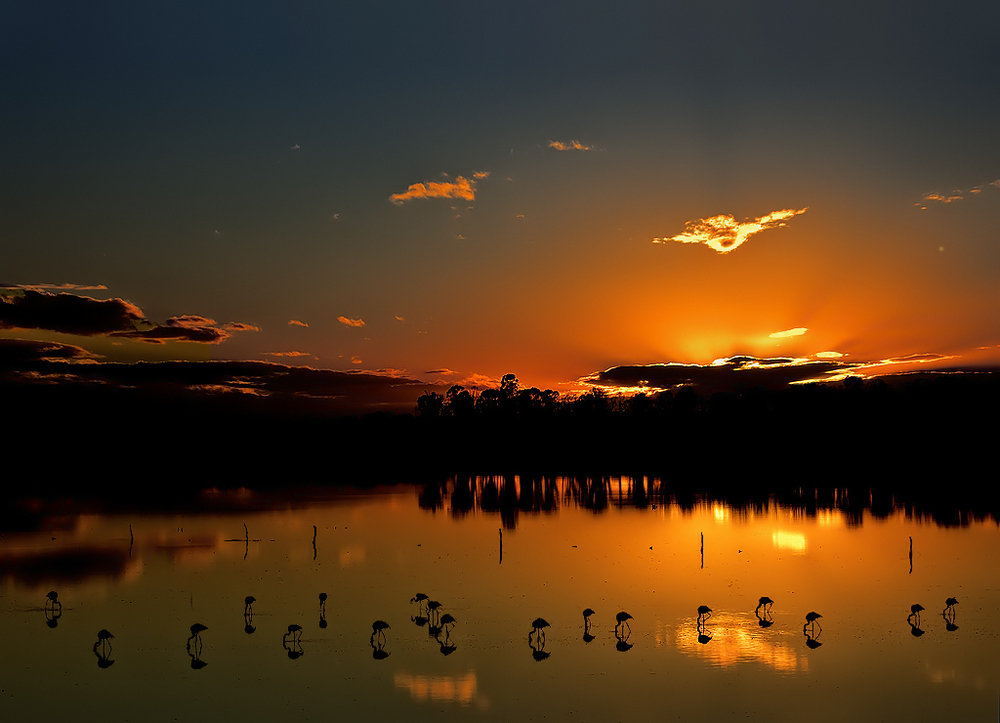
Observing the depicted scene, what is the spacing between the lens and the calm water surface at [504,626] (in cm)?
2877

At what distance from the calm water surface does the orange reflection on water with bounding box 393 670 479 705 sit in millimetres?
118

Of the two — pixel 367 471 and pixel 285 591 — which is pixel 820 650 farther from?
pixel 367 471

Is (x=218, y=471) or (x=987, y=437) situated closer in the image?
(x=987, y=437)

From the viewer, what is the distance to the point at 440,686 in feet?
99.4

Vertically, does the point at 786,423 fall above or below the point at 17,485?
above

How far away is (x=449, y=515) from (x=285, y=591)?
139 feet

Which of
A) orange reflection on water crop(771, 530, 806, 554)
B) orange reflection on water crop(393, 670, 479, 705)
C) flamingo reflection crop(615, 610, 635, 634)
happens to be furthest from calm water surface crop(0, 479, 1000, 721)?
flamingo reflection crop(615, 610, 635, 634)

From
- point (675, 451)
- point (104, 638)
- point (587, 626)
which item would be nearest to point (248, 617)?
point (104, 638)

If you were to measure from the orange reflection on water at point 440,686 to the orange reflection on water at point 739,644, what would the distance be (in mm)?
10445

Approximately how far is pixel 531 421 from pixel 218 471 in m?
76.0

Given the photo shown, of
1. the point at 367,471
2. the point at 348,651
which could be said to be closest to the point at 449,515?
the point at 348,651

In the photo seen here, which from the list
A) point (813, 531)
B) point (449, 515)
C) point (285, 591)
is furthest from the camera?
point (449, 515)

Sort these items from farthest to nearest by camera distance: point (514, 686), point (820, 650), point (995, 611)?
point (995, 611) → point (820, 650) → point (514, 686)

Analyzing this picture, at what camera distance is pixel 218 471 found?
540 ft
